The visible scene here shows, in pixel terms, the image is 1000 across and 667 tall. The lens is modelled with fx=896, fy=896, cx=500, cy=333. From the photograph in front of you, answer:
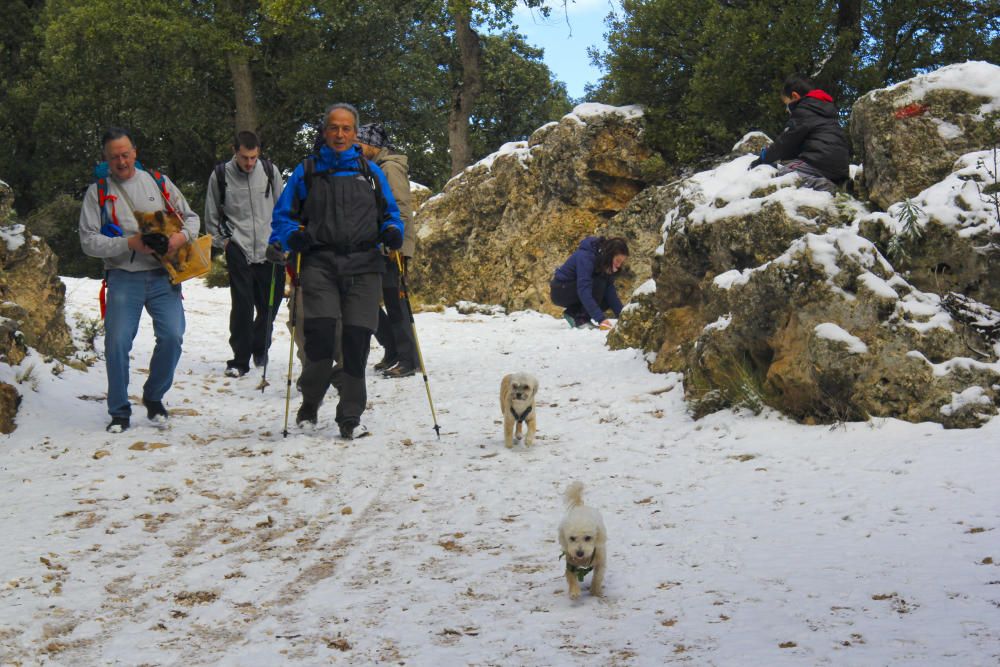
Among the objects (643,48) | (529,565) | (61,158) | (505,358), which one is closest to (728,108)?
(643,48)

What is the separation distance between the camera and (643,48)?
53.2 ft

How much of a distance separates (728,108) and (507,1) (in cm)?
678

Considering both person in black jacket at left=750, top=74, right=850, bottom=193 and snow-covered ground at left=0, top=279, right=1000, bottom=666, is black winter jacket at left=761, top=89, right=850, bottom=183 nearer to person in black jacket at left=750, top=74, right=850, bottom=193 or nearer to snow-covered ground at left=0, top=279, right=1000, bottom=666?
person in black jacket at left=750, top=74, right=850, bottom=193

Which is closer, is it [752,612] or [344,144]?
[752,612]

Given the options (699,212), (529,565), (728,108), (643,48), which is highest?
(643,48)

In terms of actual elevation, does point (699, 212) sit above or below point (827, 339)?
above

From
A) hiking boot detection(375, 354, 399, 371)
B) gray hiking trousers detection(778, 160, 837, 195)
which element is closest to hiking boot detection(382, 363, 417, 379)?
hiking boot detection(375, 354, 399, 371)

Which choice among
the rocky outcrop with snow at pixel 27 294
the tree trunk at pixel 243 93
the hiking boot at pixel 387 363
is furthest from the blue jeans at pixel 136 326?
the tree trunk at pixel 243 93

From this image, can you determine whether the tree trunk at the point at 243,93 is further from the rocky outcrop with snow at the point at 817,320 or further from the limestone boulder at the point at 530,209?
the rocky outcrop with snow at the point at 817,320

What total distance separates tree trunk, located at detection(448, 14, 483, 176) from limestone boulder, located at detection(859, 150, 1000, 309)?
17.0 metres

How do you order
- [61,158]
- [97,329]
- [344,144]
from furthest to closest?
1. [61,158]
2. [97,329]
3. [344,144]

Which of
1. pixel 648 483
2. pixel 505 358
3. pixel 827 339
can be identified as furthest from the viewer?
pixel 505 358

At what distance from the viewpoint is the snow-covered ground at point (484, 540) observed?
11.0 feet

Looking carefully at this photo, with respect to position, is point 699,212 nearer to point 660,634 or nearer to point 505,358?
point 505,358
